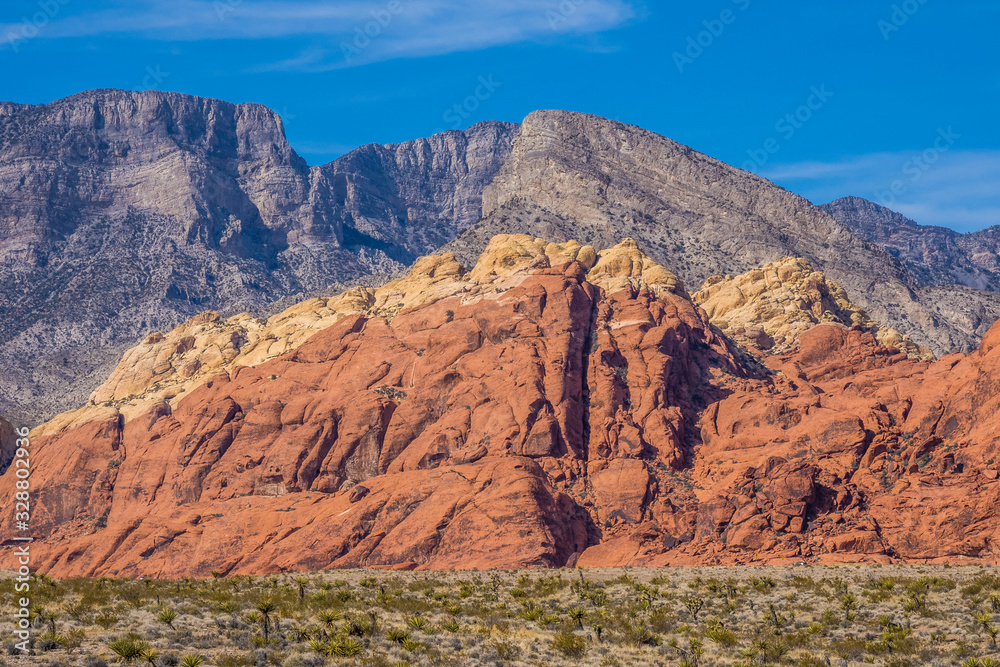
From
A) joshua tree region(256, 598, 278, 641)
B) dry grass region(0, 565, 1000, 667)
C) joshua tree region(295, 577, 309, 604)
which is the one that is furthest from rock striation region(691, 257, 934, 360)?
joshua tree region(256, 598, 278, 641)

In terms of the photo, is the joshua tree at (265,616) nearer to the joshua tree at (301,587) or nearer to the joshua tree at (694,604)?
the joshua tree at (301,587)

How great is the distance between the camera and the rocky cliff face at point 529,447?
7119cm

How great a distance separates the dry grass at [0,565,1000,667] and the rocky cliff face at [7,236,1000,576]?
18264mm

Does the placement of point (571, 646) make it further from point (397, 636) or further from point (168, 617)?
point (168, 617)

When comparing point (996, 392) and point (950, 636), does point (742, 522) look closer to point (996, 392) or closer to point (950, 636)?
point (996, 392)

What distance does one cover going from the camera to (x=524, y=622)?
135 feet

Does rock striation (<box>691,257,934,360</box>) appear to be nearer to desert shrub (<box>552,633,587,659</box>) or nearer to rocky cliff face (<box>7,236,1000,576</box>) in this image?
rocky cliff face (<box>7,236,1000,576</box>)

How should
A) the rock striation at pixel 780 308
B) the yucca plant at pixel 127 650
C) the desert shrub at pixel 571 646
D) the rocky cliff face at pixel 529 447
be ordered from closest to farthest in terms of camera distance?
the yucca plant at pixel 127 650 → the desert shrub at pixel 571 646 → the rocky cliff face at pixel 529 447 → the rock striation at pixel 780 308

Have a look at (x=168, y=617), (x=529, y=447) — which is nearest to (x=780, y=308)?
(x=529, y=447)

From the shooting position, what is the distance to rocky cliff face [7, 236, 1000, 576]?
71.2 meters

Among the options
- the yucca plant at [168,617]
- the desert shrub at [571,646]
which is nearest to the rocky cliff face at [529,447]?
the desert shrub at [571,646]

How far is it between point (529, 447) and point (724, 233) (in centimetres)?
11189

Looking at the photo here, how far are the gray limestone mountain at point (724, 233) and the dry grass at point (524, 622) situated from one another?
11049 cm

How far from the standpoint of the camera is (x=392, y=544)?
72.4 meters
